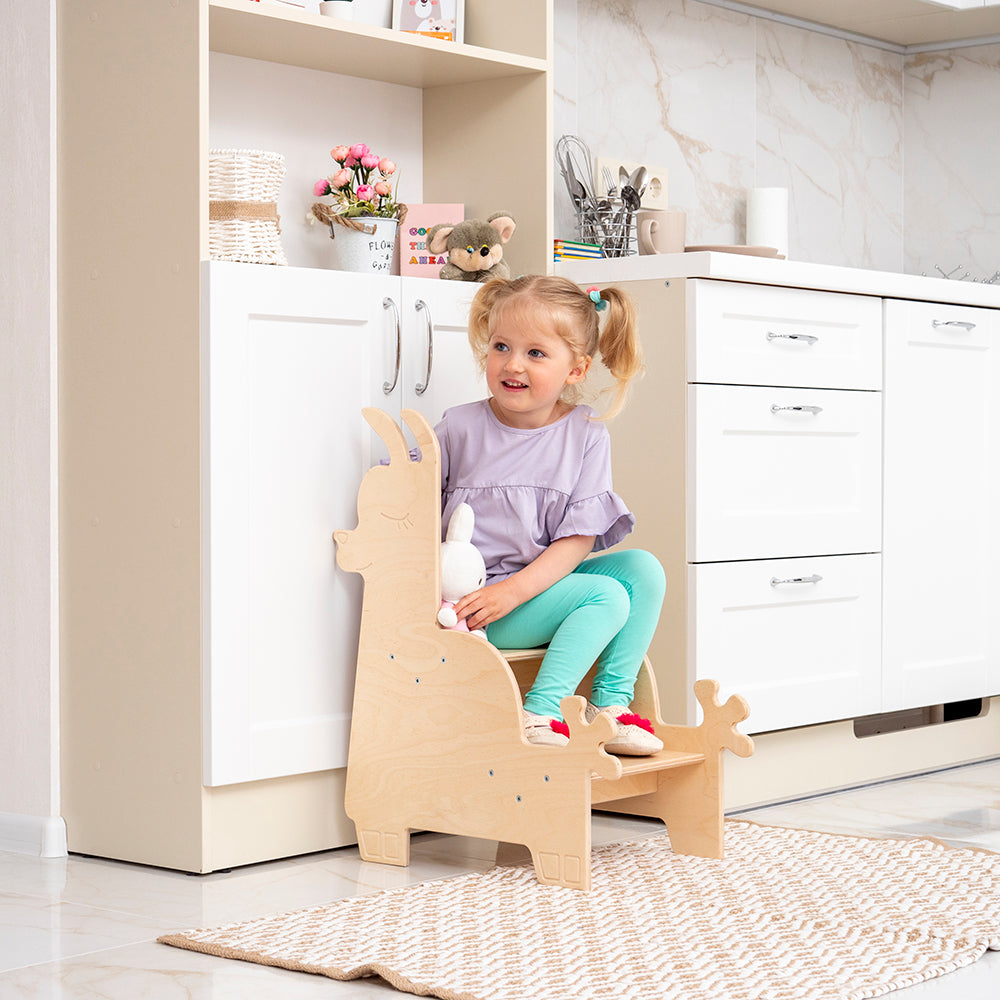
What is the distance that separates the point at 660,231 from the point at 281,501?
116 cm

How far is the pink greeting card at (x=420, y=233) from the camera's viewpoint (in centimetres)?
267

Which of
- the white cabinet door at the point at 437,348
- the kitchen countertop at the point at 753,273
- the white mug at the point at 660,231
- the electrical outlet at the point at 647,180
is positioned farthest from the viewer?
the electrical outlet at the point at 647,180

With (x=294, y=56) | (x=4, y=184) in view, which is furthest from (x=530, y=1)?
(x=4, y=184)

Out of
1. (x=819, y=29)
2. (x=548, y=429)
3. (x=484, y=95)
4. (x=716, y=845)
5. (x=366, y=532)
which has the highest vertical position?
(x=819, y=29)

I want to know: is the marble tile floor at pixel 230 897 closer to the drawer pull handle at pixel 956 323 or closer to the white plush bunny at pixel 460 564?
the white plush bunny at pixel 460 564

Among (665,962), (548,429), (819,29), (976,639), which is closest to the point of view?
(665,962)

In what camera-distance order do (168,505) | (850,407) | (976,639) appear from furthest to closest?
(976,639) < (850,407) < (168,505)

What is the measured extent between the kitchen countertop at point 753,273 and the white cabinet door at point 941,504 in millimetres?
42

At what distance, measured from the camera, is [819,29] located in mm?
3844

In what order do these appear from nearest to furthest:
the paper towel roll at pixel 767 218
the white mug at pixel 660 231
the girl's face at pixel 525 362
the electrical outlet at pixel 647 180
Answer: the girl's face at pixel 525 362, the white mug at pixel 660 231, the electrical outlet at pixel 647 180, the paper towel roll at pixel 767 218

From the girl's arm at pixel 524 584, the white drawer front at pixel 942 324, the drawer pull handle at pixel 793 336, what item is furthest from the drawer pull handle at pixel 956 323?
the girl's arm at pixel 524 584

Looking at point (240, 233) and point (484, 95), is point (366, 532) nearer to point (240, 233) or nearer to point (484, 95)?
point (240, 233)

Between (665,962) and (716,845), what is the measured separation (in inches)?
21.1

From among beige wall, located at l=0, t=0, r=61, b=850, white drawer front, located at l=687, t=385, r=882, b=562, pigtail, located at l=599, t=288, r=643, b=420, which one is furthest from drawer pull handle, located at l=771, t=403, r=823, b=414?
beige wall, located at l=0, t=0, r=61, b=850
